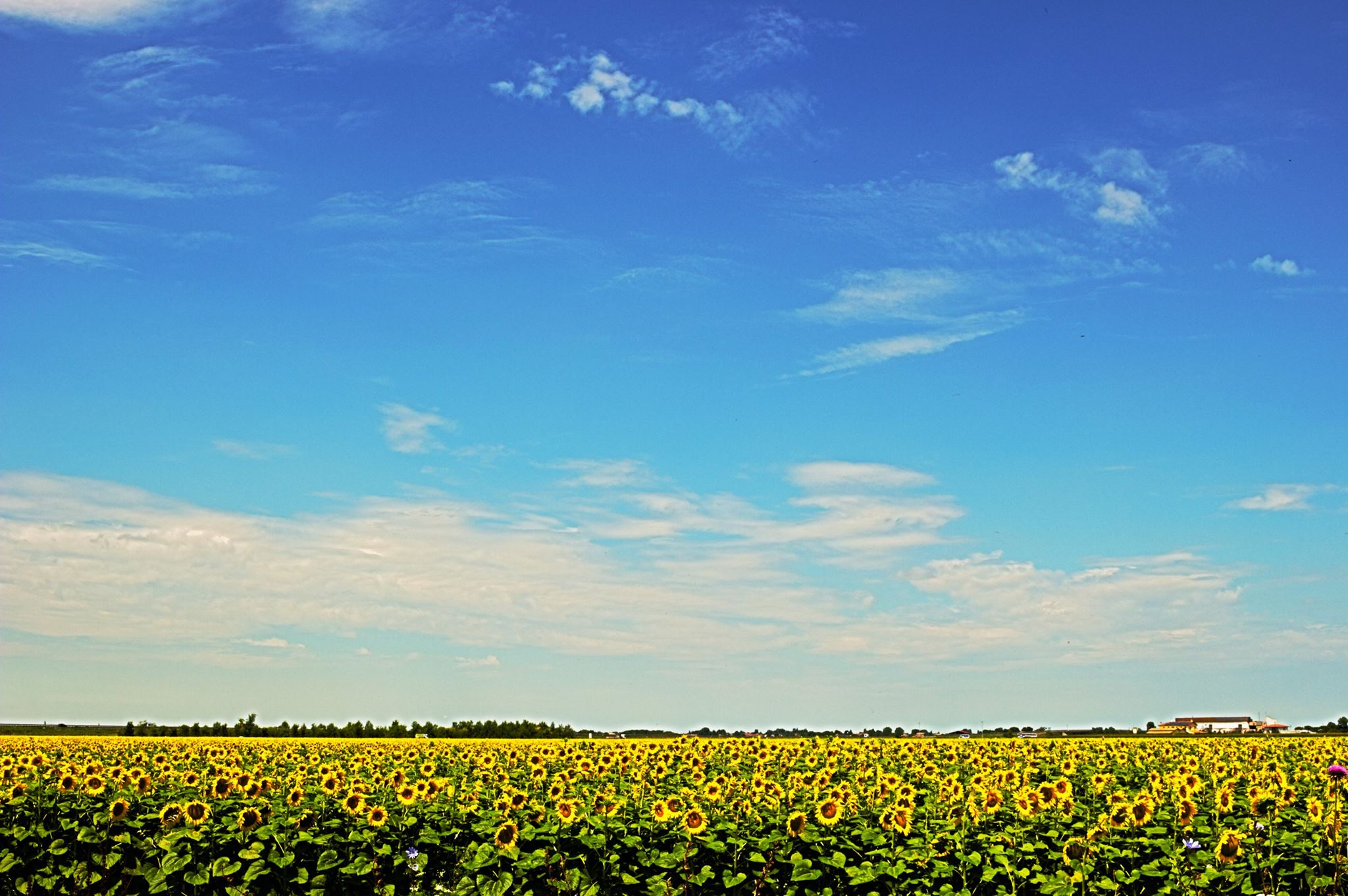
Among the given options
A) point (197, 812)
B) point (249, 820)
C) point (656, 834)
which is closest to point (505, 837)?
point (656, 834)

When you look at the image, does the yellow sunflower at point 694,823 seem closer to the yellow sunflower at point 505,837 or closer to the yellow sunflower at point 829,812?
the yellow sunflower at point 829,812

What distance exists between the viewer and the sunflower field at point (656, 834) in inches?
441

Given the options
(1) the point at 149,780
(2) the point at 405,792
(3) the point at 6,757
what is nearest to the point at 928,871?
(2) the point at 405,792

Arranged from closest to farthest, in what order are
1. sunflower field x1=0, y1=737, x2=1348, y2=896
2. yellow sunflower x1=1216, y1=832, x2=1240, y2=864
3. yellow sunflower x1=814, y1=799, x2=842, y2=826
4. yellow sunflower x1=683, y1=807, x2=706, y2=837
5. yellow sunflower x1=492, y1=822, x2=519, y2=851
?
yellow sunflower x1=1216, y1=832, x2=1240, y2=864, sunflower field x1=0, y1=737, x2=1348, y2=896, yellow sunflower x1=492, y1=822, x2=519, y2=851, yellow sunflower x1=683, y1=807, x2=706, y2=837, yellow sunflower x1=814, y1=799, x2=842, y2=826

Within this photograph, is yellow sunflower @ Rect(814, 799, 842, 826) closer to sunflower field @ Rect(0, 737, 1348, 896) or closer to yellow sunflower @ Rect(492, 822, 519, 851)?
sunflower field @ Rect(0, 737, 1348, 896)

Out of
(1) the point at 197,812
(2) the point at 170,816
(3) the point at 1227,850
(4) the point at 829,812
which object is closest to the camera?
(3) the point at 1227,850

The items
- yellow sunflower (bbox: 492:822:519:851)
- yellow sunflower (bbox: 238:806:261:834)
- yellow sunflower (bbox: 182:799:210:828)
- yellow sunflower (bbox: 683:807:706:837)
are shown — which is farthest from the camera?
yellow sunflower (bbox: 182:799:210:828)

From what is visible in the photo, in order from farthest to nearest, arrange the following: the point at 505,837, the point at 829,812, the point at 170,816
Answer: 1. the point at 170,816
2. the point at 829,812
3. the point at 505,837

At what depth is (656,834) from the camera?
12.0 metres

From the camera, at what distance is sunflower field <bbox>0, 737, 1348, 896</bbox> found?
36.8 ft

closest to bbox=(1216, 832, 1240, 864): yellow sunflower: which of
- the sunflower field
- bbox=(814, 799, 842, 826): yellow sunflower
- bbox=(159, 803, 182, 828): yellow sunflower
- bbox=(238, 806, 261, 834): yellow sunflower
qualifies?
the sunflower field

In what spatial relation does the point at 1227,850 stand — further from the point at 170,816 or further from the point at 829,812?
the point at 170,816

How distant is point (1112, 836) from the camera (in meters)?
11.6

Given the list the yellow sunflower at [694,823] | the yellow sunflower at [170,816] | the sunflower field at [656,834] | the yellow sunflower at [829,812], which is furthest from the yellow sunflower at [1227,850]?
the yellow sunflower at [170,816]
